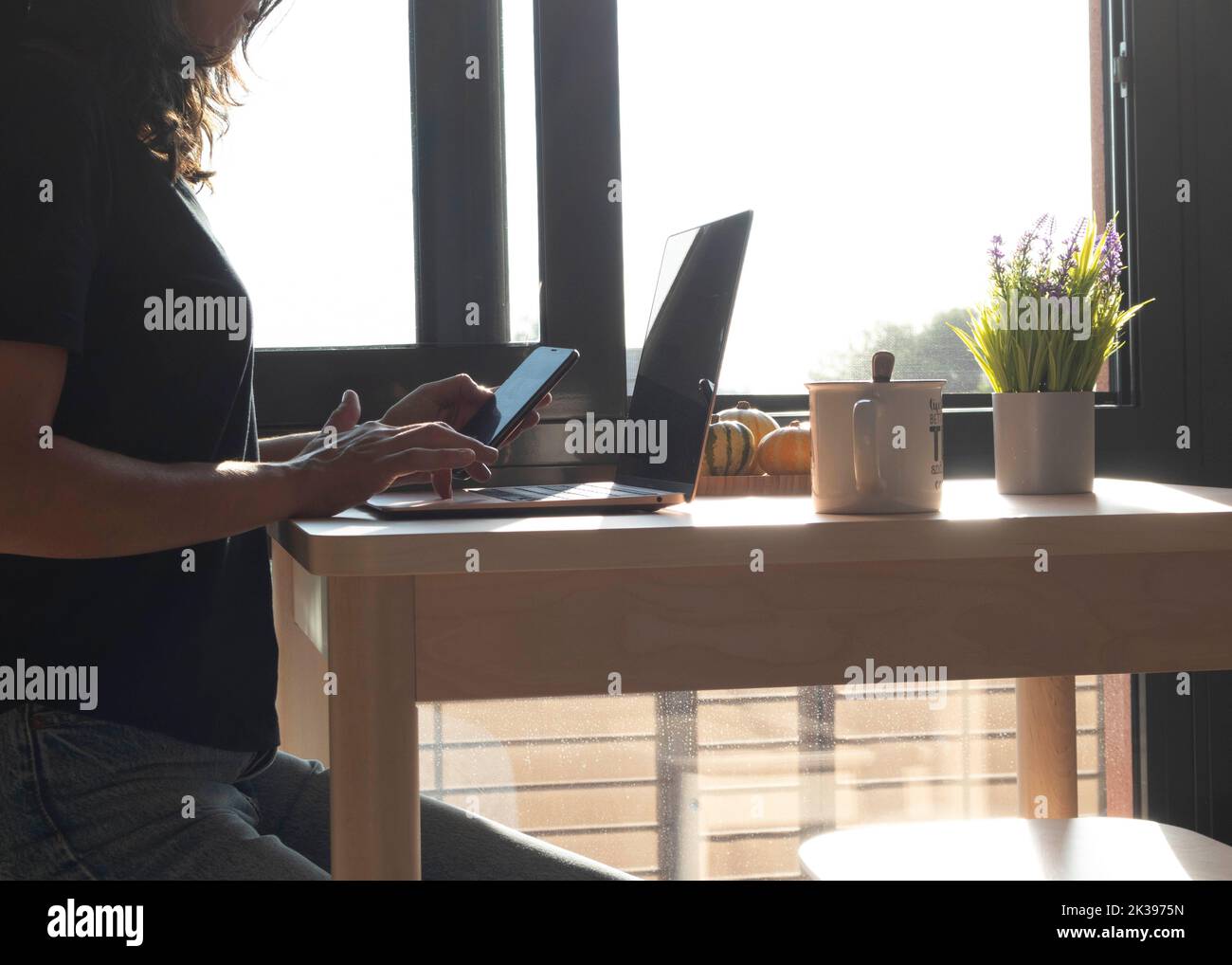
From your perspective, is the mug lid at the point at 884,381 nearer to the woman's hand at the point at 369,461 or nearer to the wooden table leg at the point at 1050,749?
the woman's hand at the point at 369,461

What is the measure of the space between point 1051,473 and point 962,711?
0.80 m

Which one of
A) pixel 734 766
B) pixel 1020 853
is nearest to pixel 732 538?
pixel 1020 853

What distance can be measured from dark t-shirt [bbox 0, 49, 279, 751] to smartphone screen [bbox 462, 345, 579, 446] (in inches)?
9.9

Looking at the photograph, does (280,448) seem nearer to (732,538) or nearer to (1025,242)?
(732,538)

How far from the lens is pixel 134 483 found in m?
A: 0.81

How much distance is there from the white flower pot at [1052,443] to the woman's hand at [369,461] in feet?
1.68

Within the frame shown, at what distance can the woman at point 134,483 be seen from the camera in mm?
801

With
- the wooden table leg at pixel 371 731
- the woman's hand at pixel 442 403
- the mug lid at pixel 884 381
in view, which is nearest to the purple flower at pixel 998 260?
the mug lid at pixel 884 381

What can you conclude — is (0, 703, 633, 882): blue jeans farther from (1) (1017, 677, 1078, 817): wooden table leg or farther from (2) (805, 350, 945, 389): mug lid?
(1) (1017, 677, 1078, 817): wooden table leg

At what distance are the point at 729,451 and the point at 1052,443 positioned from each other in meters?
0.40

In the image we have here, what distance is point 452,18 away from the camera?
1.54 m

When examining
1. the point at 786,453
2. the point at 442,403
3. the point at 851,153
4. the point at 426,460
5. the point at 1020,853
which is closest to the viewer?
the point at 426,460

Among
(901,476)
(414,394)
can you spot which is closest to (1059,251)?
(901,476)

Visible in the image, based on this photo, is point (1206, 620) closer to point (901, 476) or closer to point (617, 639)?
point (901, 476)
